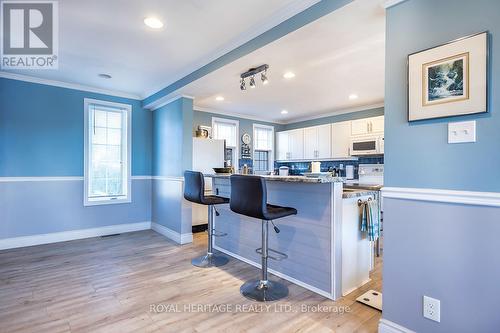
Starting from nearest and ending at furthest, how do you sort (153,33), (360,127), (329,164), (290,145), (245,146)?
(153,33), (360,127), (329,164), (245,146), (290,145)

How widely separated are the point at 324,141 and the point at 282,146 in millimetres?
1323

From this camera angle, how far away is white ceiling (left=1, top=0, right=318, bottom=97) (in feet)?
7.15

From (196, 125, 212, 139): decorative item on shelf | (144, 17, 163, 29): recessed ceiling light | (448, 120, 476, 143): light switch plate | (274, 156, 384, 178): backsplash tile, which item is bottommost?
(274, 156, 384, 178): backsplash tile

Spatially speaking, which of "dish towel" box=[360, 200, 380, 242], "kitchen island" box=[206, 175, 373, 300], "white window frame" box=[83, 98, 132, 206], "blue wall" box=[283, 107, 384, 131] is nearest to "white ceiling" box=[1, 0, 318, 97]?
"white window frame" box=[83, 98, 132, 206]

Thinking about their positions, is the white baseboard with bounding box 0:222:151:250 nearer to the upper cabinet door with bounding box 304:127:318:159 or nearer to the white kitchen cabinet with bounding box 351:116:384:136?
the upper cabinet door with bounding box 304:127:318:159

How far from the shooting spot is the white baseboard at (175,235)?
4031 mm

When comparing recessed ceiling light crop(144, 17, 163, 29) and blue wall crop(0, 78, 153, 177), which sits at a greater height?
recessed ceiling light crop(144, 17, 163, 29)

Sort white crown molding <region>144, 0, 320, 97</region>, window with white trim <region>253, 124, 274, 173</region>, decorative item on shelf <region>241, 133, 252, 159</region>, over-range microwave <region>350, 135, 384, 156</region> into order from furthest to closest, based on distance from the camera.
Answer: window with white trim <region>253, 124, 274, 173</region>, decorative item on shelf <region>241, 133, 252, 159</region>, over-range microwave <region>350, 135, 384, 156</region>, white crown molding <region>144, 0, 320, 97</region>

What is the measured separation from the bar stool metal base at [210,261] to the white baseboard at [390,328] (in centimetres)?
182

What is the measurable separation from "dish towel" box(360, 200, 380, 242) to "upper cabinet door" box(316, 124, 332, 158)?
3360 millimetres

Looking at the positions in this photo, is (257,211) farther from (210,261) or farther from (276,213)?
(210,261)

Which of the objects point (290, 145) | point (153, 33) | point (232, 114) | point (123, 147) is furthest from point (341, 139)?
point (123, 147)

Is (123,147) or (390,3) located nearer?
(390,3)

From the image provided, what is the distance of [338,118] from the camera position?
5852 millimetres
